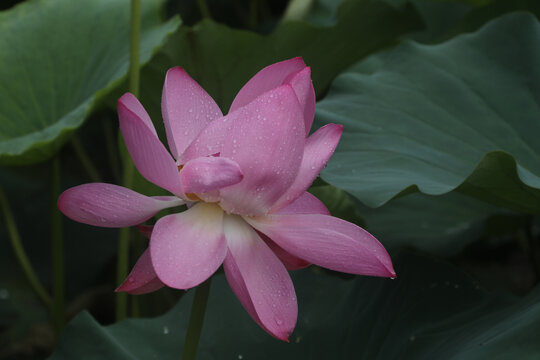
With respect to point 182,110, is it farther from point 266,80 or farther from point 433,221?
point 433,221

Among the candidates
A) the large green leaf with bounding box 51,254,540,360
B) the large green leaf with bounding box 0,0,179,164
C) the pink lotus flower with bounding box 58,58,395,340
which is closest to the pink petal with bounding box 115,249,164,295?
the pink lotus flower with bounding box 58,58,395,340

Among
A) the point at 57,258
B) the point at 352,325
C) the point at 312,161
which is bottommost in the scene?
the point at 57,258

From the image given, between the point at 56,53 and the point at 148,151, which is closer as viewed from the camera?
the point at 148,151

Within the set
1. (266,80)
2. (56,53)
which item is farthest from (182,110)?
(56,53)

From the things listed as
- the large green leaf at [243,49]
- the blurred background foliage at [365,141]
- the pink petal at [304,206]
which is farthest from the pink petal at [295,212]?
the large green leaf at [243,49]

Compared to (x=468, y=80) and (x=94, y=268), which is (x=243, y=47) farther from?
(x=94, y=268)

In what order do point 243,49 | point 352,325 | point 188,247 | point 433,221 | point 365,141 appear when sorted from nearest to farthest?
point 188,247
point 352,325
point 365,141
point 243,49
point 433,221

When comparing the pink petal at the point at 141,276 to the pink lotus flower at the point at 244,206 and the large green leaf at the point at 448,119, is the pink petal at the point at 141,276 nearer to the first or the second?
the pink lotus flower at the point at 244,206

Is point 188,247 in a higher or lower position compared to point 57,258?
higher
